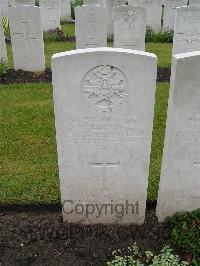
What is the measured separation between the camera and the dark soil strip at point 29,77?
360 inches

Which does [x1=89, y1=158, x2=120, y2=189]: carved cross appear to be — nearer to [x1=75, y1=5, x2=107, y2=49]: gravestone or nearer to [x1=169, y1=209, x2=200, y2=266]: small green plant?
[x1=169, y1=209, x2=200, y2=266]: small green plant

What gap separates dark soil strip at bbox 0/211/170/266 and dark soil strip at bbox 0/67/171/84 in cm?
528

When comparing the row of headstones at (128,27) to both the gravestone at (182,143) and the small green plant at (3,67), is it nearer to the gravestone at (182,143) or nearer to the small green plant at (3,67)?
the small green plant at (3,67)

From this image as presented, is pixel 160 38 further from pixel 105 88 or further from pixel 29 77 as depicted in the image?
pixel 105 88

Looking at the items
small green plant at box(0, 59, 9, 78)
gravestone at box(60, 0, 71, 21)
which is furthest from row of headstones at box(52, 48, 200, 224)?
gravestone at box(60, 0, 71, 21)

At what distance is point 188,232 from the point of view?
3928mm

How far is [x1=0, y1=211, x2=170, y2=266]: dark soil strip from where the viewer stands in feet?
12.7

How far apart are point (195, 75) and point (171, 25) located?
1115cm

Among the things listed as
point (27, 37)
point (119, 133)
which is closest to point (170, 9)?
point (27, 37)

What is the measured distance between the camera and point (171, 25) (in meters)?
13.9

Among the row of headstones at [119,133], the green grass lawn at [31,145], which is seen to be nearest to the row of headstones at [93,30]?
the green grass lawn at [31,145]

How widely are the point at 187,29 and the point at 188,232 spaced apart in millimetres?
6416

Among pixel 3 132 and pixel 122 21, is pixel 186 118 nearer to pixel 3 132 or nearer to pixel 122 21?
pixel 3 132

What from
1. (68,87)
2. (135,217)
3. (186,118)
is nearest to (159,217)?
(135,217)
